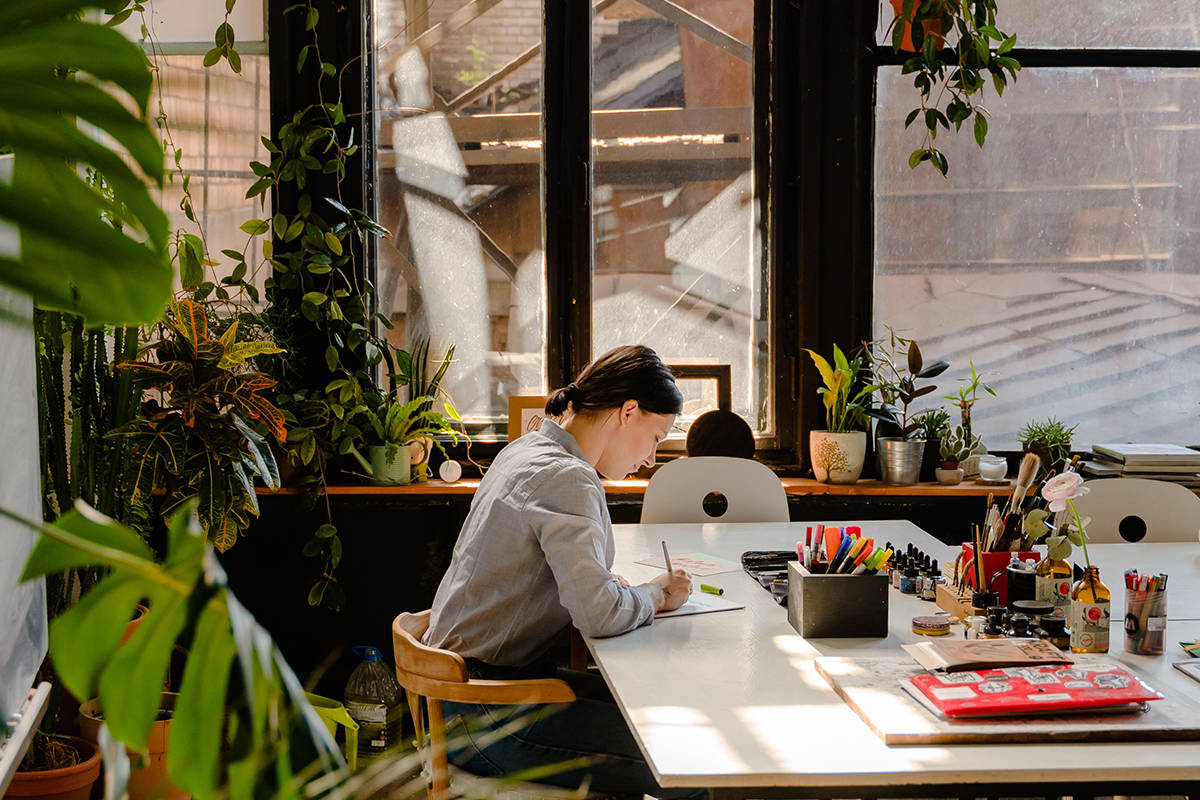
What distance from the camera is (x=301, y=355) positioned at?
12.8 ft

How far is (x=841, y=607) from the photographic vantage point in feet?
6.88

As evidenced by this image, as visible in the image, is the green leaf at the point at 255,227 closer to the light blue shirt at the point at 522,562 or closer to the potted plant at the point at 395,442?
the potted plant at the point at 395,442

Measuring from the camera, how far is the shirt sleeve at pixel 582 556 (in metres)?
2.07

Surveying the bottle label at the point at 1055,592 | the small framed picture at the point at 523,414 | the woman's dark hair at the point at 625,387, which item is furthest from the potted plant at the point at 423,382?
the bottle label at the point at 1055,592

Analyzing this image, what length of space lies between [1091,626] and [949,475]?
199 centimetres

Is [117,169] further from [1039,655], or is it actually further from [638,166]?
[638,166]

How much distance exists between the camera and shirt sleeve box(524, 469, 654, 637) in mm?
2068

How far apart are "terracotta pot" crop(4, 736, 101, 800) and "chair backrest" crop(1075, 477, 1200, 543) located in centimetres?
266

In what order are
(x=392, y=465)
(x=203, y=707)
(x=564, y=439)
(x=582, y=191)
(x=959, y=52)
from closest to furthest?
(x=203, y=707) → (x=564, y=439) → (x=959, y=52) → (x=392, y=465) → (x=582, y=191)

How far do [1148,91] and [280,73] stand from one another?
3.16 m

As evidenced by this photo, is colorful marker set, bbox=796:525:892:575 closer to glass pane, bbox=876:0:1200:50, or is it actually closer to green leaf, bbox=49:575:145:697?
green leaf, bbox=49:575:145:697

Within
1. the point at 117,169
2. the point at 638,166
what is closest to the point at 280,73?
the point at 638,166

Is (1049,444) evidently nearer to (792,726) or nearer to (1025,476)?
(1025,476)

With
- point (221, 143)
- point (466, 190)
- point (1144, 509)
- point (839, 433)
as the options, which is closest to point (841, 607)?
point (1144, 509)
